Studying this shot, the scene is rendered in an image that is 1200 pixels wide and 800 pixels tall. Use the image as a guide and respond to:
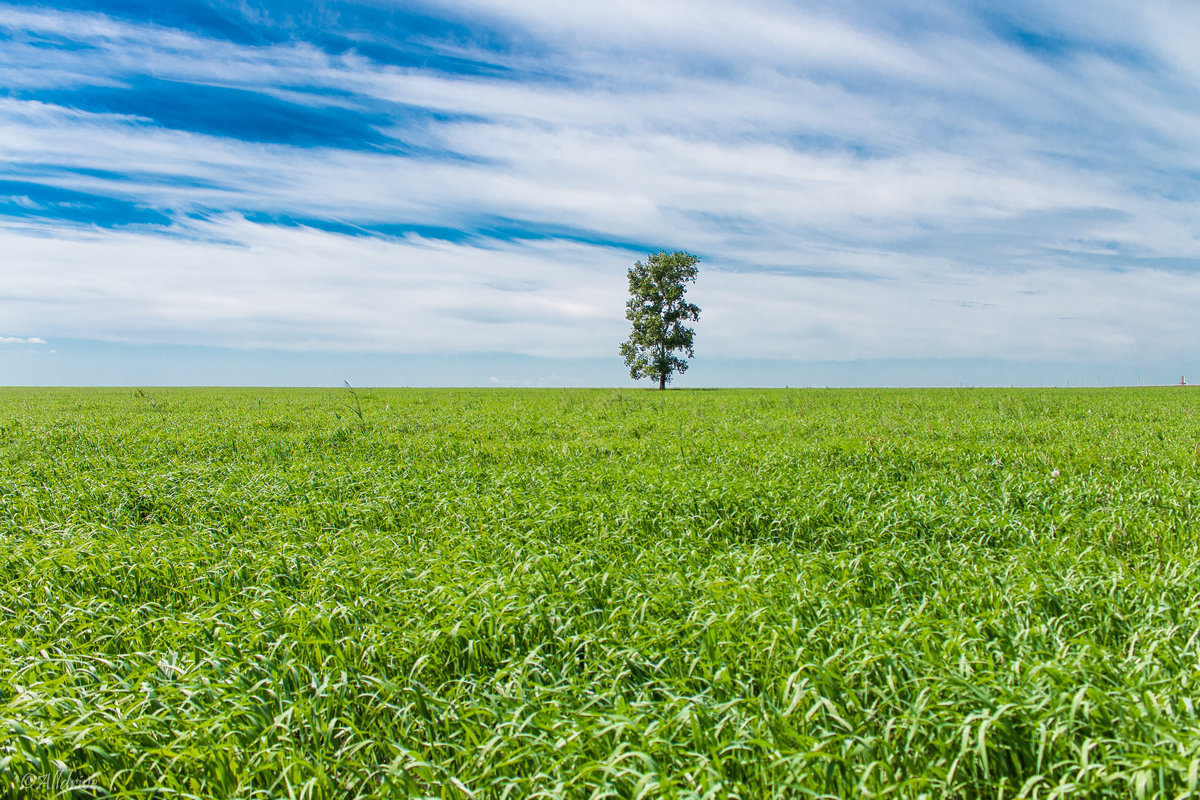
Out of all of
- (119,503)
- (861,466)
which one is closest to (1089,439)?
(861,466)

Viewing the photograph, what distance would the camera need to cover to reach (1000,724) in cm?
319

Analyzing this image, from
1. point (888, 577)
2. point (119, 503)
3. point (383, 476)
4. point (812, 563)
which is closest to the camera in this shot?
point (888, 577)

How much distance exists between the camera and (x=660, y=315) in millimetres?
57125

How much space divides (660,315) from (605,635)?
53.6 meters

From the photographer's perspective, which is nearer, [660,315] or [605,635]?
[605,635]

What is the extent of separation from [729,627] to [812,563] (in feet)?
6.16

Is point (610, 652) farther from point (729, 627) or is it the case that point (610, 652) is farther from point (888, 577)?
point (888, 577)

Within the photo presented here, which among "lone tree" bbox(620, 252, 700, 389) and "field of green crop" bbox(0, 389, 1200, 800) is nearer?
"field of green crop" bbox(0, 389, 1200, 800)

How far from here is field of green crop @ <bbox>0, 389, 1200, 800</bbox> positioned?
125 inches

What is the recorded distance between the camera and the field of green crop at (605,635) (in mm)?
3182

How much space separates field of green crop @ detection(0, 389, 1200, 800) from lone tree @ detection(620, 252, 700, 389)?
152ft

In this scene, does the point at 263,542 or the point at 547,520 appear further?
the point at 547,520

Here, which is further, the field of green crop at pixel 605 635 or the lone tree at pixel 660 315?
the lone tree at pixel 660 315

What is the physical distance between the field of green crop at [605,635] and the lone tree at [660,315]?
46.4 meters
